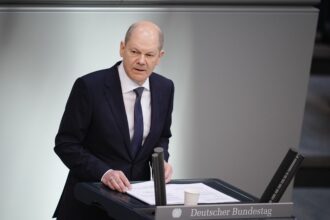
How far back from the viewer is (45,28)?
4.93m

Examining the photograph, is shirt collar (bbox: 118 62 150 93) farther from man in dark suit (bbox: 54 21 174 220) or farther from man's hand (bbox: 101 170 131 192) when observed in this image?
man's hand (bbox: 101 170 131 192)

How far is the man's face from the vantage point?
3734mm

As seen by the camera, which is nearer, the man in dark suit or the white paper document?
the white paper document

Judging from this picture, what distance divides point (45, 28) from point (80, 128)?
4.28ft

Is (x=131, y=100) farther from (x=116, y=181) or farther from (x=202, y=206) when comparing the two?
(x=202, y=206)

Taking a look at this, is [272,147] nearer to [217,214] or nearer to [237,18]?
[237,18]

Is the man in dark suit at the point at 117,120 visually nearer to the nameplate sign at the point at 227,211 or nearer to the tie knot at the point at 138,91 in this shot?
the tie knot at the point at 138,91

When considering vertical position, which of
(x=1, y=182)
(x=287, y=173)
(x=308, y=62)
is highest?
(x=308, y=62)

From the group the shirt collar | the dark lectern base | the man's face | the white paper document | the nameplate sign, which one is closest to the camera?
the nameplate sign

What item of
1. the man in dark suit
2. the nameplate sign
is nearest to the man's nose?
the man in dark suit

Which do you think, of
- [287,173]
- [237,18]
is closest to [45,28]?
[237,18]

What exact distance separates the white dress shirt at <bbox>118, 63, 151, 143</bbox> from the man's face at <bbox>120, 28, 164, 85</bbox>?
4 cm

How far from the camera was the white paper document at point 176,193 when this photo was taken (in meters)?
3.42

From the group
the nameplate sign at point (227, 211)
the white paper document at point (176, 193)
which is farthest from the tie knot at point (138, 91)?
the nameplate sign at point (227, 211)
